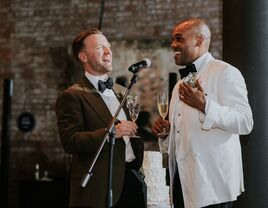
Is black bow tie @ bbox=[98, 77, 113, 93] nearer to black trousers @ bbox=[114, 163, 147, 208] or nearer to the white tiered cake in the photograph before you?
black trousers @ bbox=[114, 163, 147, 208]

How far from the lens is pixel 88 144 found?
3.18 meters

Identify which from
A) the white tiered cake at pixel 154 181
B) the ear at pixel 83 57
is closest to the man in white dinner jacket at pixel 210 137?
the ear at pixel 83 57

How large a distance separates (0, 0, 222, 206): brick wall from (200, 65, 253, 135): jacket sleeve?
14.3 feet

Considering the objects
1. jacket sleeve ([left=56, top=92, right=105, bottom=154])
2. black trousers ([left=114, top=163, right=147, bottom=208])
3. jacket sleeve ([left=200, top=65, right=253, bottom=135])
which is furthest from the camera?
black trousers ([left=114, top=163, right=147, bottom=208])

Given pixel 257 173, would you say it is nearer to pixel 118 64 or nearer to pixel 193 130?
pixel 193 130

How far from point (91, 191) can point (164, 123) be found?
1.93 feet

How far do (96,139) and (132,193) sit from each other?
1.38 feet

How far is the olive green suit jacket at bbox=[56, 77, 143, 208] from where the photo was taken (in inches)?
126

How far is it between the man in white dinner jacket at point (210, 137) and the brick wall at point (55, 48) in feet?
14.0

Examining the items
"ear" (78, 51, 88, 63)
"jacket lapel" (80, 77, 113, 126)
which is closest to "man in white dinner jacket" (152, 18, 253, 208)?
"jacket lapel" (80, 77, 113, 126)

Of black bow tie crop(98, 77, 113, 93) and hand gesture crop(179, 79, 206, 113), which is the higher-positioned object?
black bow tie crop(98, 77, 113, 93)

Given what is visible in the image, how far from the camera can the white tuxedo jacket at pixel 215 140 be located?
2.88m

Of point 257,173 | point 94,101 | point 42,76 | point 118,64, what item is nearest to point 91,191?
point 94,101

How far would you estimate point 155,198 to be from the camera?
4.41 m
